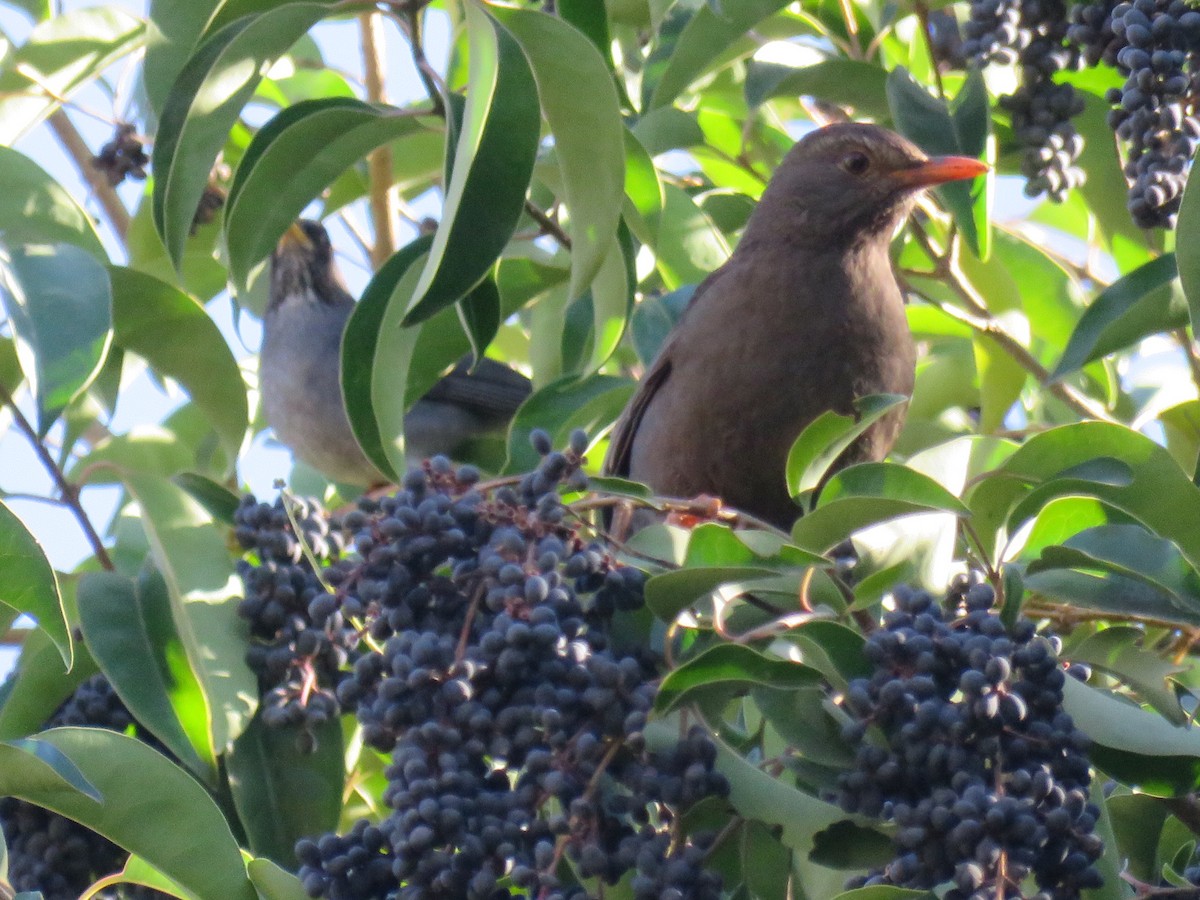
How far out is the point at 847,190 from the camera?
4.65 meters

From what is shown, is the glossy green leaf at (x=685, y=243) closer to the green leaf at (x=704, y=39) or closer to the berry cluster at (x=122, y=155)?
the green leaf at (x=704, y=39)

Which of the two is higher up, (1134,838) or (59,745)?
(59,745)

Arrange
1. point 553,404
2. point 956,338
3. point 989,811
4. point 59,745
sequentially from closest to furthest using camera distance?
point 989,811
point 59,745
point 553,404
point 956,338

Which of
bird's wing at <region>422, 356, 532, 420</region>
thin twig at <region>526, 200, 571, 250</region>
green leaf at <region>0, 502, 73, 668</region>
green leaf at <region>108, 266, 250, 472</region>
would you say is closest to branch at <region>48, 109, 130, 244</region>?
bird's wing at <region>422, 356, 532, 420</region>

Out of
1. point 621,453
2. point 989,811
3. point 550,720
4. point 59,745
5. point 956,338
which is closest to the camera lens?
point 989,811

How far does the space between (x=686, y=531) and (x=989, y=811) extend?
794mm

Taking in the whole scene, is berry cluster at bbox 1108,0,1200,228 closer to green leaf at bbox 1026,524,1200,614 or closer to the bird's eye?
green leaf at bbox 1026,524,1200,614

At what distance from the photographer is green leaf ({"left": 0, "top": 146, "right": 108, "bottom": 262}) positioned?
361cm

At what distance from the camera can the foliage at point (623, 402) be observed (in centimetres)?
256

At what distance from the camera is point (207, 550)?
11.4ft

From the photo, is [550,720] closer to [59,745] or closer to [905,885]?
[905,885]

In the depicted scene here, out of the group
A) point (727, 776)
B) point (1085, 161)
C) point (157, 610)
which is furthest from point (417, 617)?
point (1085, 161)

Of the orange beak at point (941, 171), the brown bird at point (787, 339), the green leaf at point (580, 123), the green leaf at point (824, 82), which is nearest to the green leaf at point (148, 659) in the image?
the green leaf at point (580, 123)

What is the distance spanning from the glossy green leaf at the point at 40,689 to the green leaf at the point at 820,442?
5.27 feet
